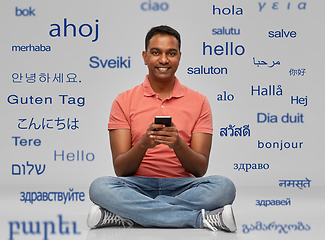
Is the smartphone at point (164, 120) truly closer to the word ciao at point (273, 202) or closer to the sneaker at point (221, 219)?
the sneaker at point (221, 219)

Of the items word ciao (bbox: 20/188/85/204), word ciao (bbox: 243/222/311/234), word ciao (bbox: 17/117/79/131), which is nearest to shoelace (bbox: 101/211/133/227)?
word ciao (bbox: 243/222/311/234)

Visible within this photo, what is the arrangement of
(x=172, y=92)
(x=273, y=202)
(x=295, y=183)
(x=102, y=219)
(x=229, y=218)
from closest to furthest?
(x=229, y=218) < (x=102, y=219) < (x=172, y=92) < (x=273, y=202) < (x=295, y=183)

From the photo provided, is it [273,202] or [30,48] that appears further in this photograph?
[30,48]

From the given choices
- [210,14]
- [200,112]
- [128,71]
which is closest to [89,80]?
[128,71]

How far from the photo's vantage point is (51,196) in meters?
3.46

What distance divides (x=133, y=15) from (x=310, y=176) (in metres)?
1.88

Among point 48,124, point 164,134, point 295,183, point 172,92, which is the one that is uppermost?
point 172,92

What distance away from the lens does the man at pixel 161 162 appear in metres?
2.25

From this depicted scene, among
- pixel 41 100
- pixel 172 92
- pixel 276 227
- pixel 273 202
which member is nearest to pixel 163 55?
pixel 172 92

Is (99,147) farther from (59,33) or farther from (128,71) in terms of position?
(59,33)

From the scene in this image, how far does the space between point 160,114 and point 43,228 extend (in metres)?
0.76

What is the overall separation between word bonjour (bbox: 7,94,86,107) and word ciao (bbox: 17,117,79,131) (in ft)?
0.41

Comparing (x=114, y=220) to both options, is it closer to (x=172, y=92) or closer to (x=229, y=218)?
(x=229, y=218)

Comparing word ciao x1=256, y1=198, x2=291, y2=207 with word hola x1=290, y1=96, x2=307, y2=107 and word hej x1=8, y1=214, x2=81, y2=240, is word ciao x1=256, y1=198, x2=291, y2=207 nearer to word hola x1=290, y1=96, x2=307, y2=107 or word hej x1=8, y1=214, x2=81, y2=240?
word hola x1=290, y1=96, x2=307, y2=107
